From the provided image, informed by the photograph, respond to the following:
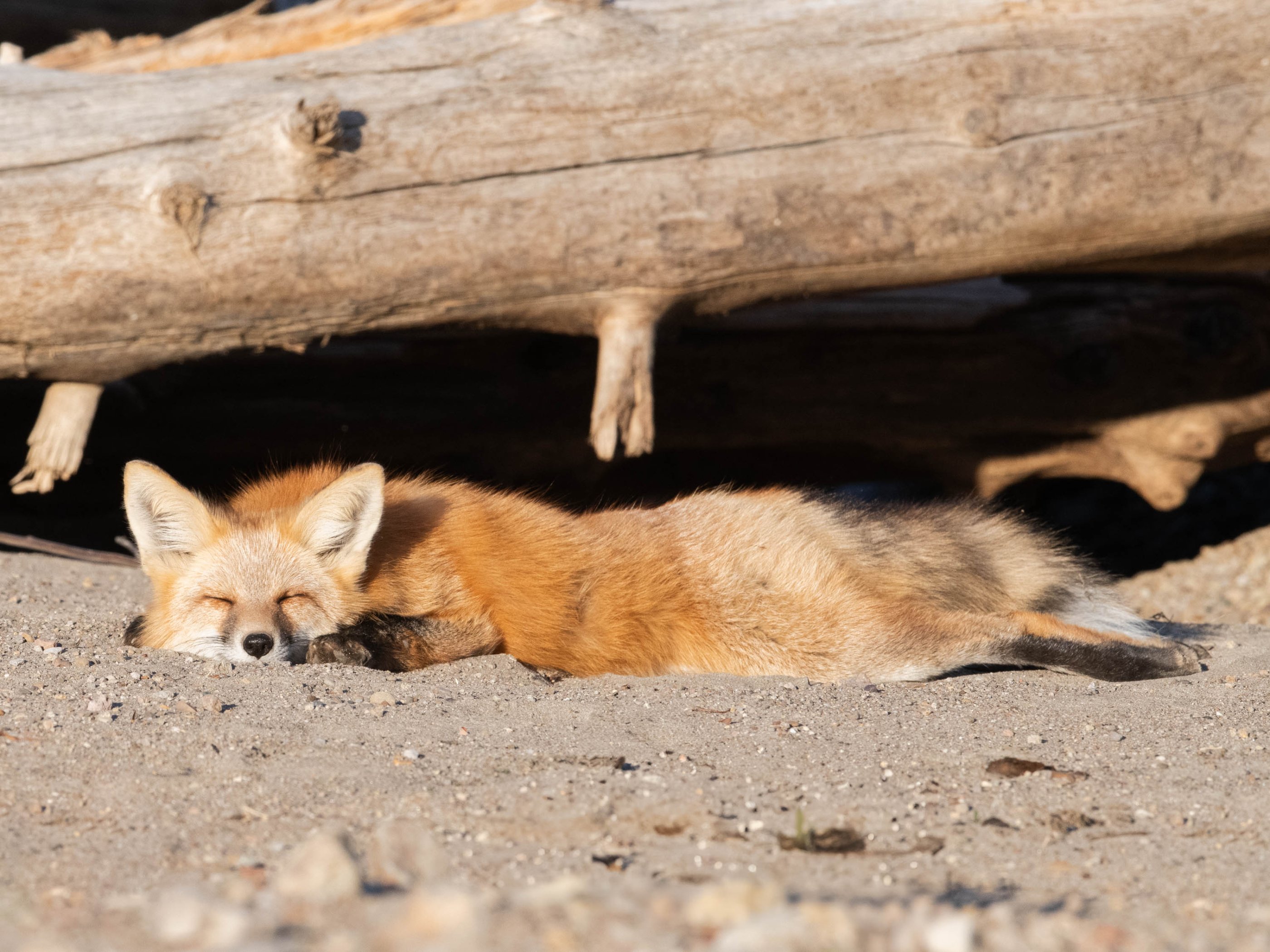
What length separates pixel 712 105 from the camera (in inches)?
178

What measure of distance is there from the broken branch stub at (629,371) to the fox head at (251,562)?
113 cm

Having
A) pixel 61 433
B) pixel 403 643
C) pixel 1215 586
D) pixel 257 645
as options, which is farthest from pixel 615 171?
pixel 1215 586

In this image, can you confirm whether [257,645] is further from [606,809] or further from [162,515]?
[606,809]

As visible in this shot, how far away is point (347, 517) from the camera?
381 cm

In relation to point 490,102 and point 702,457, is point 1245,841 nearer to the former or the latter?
point 490,102

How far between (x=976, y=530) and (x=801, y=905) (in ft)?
10.6

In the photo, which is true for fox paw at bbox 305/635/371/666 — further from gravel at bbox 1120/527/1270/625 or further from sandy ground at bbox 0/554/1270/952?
gravel at bbox 1120/527/1270/625

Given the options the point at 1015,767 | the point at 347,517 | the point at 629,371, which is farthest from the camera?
the point at 629,371

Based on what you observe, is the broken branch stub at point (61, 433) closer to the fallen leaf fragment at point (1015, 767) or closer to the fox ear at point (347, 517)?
the fox ear at point (347, 517)

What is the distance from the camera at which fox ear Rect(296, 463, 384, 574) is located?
12.2ft

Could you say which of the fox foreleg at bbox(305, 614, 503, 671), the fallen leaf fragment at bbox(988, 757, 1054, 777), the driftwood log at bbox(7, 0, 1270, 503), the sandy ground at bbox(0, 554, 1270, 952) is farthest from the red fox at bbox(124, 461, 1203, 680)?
the fallen leaf fragment at bbox(988, 757, 1054, 777)

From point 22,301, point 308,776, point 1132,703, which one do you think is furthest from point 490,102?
point 1132,703

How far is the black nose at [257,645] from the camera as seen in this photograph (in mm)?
3641

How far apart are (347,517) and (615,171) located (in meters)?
1.74
